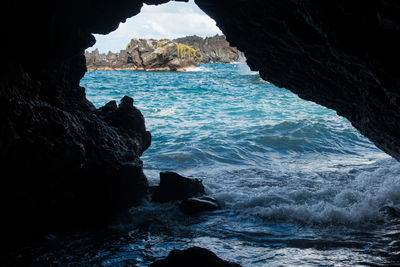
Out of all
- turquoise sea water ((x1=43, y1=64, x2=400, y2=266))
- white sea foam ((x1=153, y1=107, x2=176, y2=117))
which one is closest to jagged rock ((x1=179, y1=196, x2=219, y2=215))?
turquoise sea water ((x1=43, y1=64, x2=400, y2=266))

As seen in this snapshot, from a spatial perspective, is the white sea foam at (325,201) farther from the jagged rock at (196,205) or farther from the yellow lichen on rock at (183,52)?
the yellow lichen on rock at (183,52)

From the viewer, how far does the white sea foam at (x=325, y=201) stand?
4094 millimetres

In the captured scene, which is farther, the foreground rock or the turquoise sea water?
the turquoise sea water

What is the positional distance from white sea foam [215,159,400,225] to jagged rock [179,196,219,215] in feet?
1.08

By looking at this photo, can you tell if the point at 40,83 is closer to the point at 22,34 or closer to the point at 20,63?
the point at 20,63

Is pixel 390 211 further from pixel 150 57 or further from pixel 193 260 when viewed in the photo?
pixel 150 57

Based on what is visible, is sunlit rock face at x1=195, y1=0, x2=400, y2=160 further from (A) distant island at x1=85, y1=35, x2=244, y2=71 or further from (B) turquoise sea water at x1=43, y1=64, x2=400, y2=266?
(A) distant island at x1=85, y1=35, x2=244, y2=71

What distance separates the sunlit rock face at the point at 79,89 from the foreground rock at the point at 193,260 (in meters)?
1.68

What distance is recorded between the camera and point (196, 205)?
444cm

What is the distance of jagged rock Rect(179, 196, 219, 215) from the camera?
437 centimetres

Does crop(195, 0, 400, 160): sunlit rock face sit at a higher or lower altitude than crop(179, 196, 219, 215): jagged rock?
higher

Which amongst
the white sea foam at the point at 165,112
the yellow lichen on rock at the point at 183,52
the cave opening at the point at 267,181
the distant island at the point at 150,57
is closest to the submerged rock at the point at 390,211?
the cave opening at the point at 267,181

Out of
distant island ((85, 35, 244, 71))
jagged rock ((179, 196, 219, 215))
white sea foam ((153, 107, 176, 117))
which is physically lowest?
jagged rock ((179, 196, 219, 215))

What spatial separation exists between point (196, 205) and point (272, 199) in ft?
3.78
